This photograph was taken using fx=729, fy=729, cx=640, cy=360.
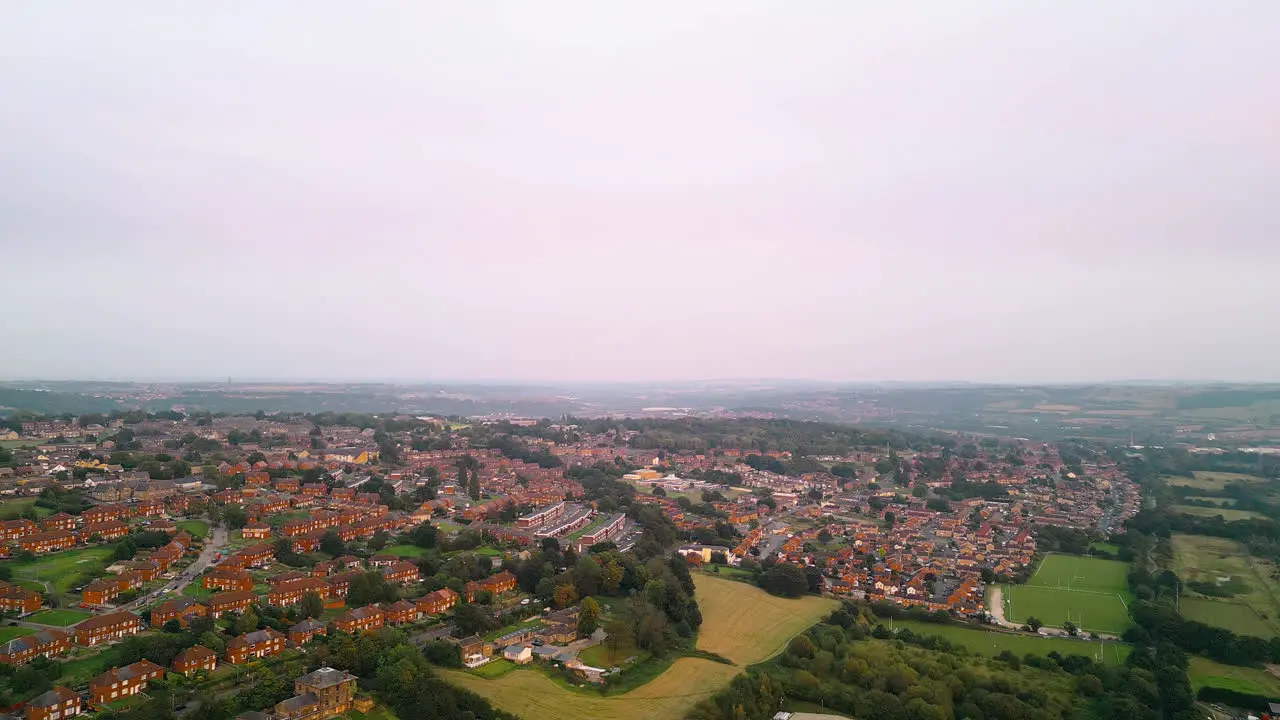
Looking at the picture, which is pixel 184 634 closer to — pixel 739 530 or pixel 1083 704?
pixel 1083 704

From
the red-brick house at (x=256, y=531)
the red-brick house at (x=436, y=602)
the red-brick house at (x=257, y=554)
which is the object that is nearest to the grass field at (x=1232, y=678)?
the red-brick house at (x=436, y=602)

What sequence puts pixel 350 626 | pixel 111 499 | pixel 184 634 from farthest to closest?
pixel 111 499 → pixel 350 626 → pixel 184 634

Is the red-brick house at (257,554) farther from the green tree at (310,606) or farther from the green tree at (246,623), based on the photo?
the green tree at (246,623)

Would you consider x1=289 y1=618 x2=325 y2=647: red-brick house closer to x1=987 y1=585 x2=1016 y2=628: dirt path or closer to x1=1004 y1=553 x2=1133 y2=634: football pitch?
x1=987 y1=585 x2=1016 y2=628: dirt path

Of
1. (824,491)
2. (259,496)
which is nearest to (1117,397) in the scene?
(824,491)

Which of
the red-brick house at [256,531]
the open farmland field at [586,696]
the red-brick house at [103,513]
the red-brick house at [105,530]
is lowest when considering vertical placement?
the open farmland field at [586,696]

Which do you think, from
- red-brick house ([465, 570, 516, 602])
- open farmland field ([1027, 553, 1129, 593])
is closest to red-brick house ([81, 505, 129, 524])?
red-brick house ([465, 570, 516, 602])
